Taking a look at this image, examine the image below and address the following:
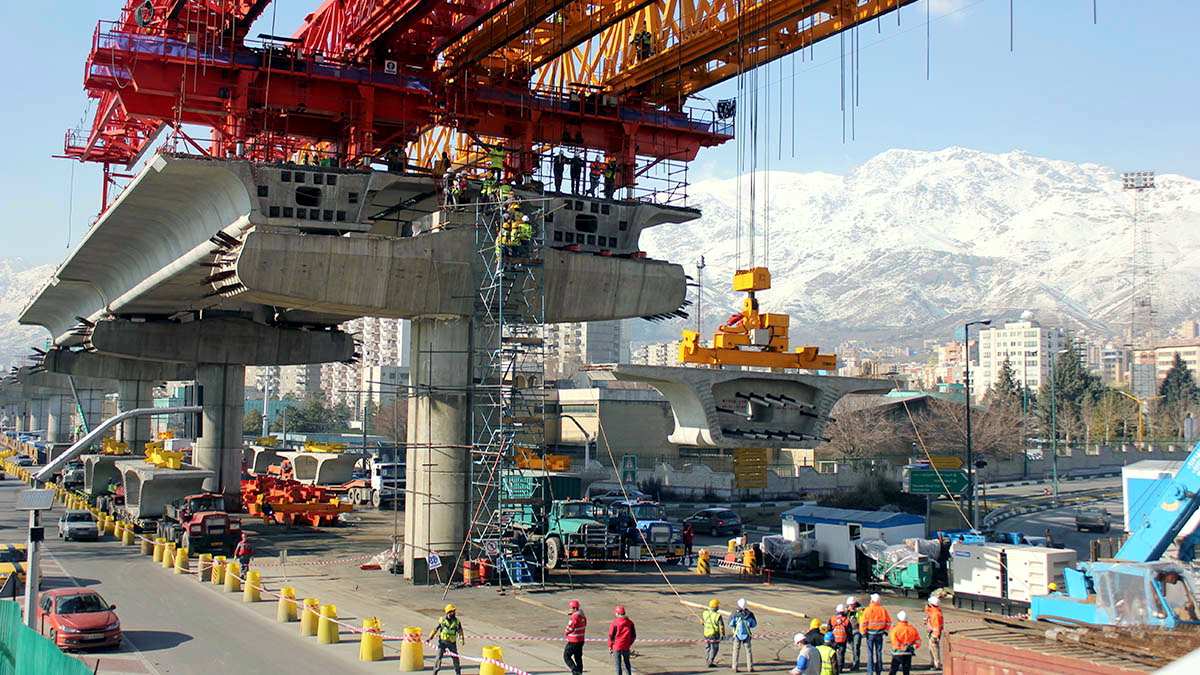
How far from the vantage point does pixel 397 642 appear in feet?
78.8

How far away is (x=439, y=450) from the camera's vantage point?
1341 inches

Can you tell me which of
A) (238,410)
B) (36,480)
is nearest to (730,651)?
(36,480)

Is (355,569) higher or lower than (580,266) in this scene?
lower

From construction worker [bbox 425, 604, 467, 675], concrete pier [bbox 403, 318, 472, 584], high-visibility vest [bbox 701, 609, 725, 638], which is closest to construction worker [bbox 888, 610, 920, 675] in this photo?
high-visibility vest [bbox 701, 609, 725, 638]

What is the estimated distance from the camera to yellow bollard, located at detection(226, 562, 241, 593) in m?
31.0

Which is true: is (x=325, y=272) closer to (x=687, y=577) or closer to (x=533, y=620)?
(x=533, y=620)

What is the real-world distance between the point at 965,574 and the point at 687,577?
→ 31.2ft

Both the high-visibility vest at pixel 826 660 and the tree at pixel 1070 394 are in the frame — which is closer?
the high-visibility vest at pixel 826 660

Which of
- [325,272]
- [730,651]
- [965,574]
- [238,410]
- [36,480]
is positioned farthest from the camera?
[238,410]

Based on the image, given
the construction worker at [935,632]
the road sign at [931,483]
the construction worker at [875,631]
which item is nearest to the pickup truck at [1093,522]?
the road sign at [931,483]

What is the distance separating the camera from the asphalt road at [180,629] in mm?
21156

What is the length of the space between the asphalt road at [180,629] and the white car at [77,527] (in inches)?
179

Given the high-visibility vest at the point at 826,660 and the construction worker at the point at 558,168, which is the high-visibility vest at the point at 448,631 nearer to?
the high-visibility vest at the point at 826,660

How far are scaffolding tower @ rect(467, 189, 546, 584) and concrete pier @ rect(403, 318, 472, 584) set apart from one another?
368 millimetres
